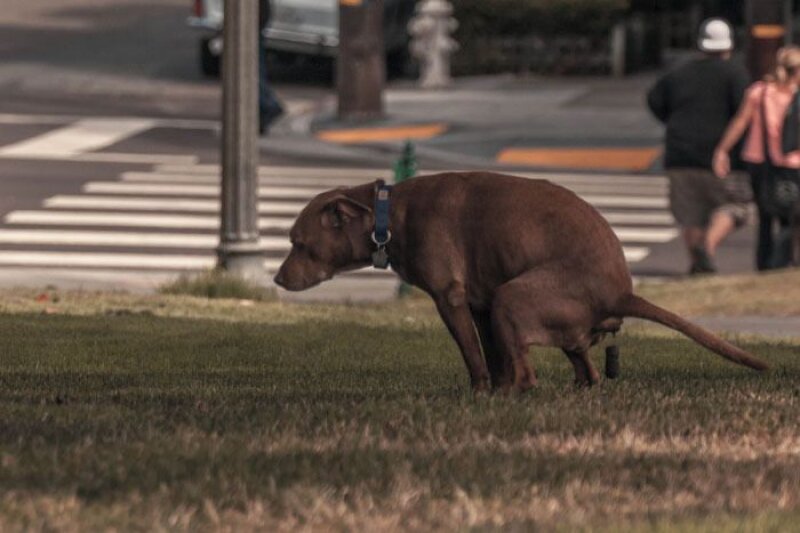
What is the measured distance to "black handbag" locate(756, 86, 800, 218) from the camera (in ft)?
53.2

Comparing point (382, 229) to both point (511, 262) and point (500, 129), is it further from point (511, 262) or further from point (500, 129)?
point (500, 129)

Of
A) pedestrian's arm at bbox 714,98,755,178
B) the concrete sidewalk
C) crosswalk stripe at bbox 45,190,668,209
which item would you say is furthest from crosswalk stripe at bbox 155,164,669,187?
pedestrian's arm at bbox 714,98,755,178

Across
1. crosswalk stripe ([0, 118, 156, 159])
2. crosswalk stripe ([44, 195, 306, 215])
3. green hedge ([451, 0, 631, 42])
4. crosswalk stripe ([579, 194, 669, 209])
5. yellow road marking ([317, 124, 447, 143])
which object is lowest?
crosswalk stripe ([579, 194, 669, 209])

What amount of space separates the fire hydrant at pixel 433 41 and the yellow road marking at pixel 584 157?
6057 millimetres

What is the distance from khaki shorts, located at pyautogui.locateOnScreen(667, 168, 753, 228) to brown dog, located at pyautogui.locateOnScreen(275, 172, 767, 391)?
331 inches

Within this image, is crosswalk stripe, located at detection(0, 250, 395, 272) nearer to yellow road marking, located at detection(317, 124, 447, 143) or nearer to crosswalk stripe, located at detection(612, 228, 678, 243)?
crosswalk stripe, located at detection(612, 228, 678, 243)

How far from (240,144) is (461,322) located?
23.8ft

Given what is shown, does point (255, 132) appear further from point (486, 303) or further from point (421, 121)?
point (421, 121)

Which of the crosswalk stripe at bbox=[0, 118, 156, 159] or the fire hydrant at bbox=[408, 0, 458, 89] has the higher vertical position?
the fire hydrant at bbox=[408, 0, 458, 89]

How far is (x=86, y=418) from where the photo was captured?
24.1 ft

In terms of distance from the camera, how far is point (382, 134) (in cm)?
2602

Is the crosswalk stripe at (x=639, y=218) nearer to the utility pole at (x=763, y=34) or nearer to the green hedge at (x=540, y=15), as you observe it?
the utility pole at (x=763, y=34)

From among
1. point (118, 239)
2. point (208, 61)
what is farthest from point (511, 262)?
point (208, 61)

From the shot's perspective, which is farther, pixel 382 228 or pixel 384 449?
pixel 382 228
